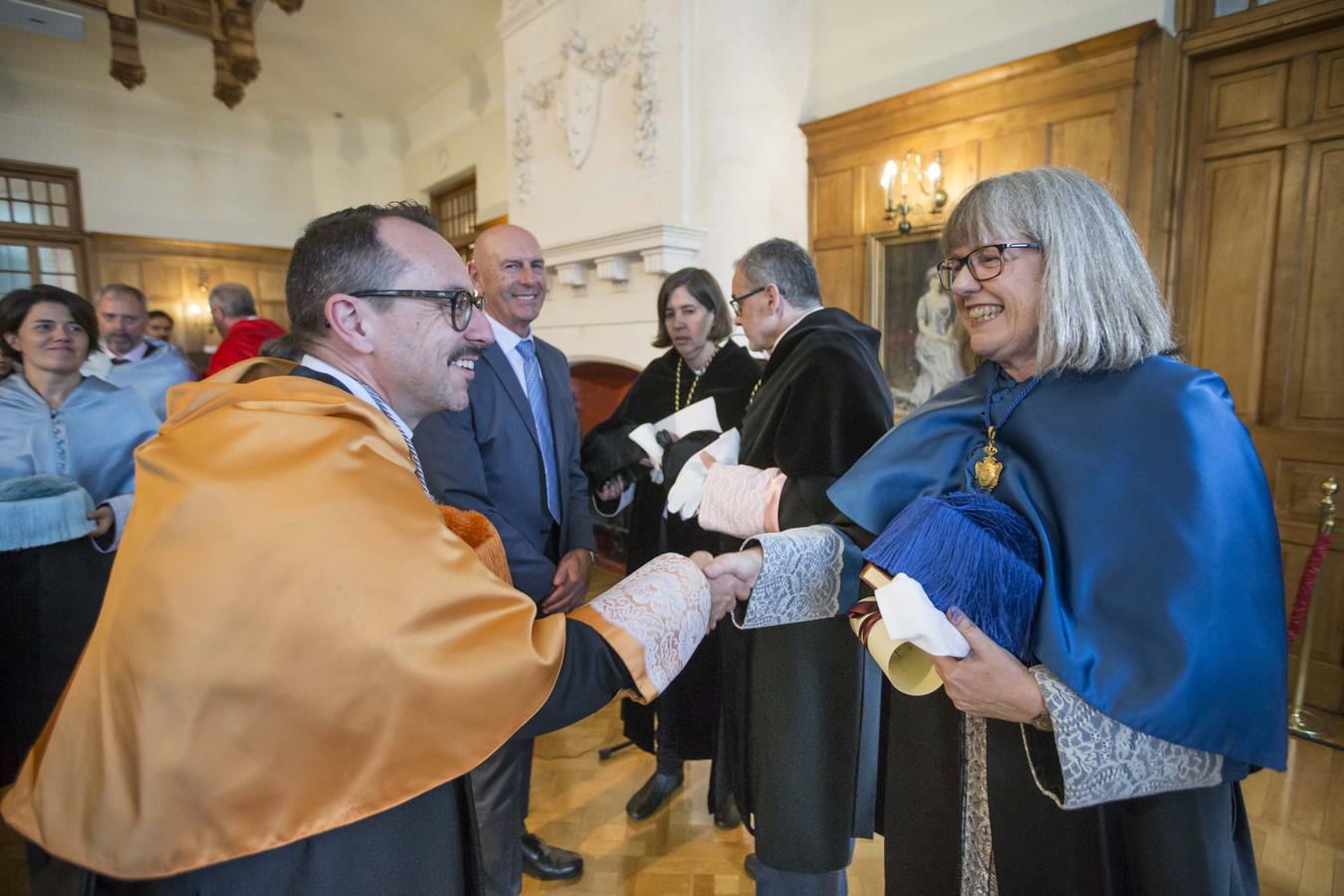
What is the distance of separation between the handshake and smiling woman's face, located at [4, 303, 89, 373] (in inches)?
108

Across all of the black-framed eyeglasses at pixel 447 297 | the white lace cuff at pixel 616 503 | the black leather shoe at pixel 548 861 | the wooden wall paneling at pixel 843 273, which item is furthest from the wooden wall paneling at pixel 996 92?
the black leather shoe at pixel 548 861

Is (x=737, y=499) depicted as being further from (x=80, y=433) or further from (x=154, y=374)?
(x=154, y=374)

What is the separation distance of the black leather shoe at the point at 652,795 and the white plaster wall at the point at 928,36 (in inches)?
162

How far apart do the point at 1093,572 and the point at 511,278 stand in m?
2.01

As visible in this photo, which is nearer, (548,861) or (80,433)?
(548,861)

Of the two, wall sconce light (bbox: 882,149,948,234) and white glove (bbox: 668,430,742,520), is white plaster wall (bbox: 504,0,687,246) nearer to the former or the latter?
wall sconce light (bbox: 882,149,948,234)

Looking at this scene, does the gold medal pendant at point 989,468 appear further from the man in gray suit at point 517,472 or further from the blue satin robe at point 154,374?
the blue satin robe at point 154,374

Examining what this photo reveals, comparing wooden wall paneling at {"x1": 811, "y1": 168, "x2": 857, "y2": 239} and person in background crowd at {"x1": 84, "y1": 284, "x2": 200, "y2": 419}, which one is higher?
wooden wall paneling at {"x1": 811, "y1": 168, "x2": 857, "y2": 239}

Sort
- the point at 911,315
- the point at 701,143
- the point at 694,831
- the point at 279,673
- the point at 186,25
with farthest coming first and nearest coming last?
the point at 186,25
the point at 701,143
the point at 911,315
the point at 694,831
the point at 279,673

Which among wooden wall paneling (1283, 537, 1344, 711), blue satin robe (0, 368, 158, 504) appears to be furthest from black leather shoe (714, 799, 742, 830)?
wooden wall paneling (1283, 537, 1344, 711)

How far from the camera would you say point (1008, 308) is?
1228mm

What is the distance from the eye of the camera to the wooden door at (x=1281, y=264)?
313 centimetres

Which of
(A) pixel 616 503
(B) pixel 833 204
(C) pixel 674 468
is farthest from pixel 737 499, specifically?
(B) pixel 833 204

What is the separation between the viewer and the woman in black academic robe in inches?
104
